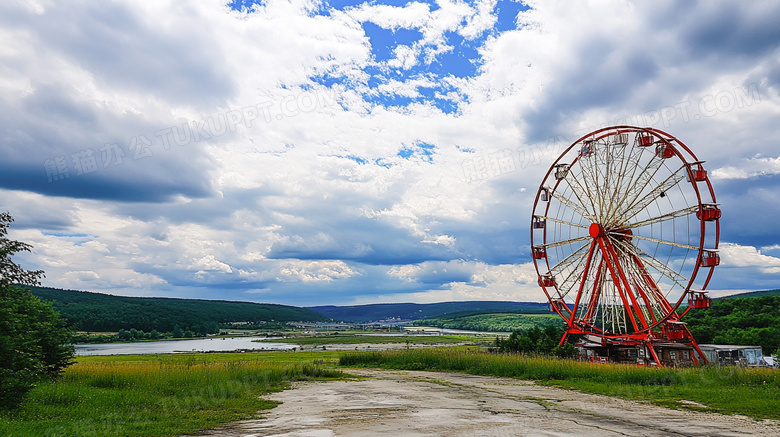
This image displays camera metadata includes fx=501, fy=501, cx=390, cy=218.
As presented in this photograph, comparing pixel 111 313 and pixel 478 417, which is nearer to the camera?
pixel 478 417

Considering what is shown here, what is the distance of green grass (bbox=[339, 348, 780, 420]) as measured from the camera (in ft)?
52.8

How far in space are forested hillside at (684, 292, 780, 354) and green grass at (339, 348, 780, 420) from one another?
30.8 metres

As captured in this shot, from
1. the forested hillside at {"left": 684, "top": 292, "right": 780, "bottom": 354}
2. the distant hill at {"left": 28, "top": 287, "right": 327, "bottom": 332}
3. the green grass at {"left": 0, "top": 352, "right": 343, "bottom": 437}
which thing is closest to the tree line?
the distant hill at {"left": 28, "top": 287, "right": 327, "bottom": 332}

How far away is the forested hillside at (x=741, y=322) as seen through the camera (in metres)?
47.3

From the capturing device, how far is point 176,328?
17762 cm

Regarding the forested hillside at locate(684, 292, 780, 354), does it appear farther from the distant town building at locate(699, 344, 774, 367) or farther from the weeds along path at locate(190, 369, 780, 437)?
the weeds along path at locate(190, 369, 780, 437)

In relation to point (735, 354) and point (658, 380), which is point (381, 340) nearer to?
point (735, 354)

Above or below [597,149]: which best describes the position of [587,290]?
below

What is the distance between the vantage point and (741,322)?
54.3 metres

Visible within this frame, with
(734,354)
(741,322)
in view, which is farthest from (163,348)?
(734,354)

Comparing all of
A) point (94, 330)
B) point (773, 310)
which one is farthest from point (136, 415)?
point (94, 330)

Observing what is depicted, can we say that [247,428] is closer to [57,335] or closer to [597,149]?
[57,335]

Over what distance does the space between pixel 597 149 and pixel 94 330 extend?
536ft

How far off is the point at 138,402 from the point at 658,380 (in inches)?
822
